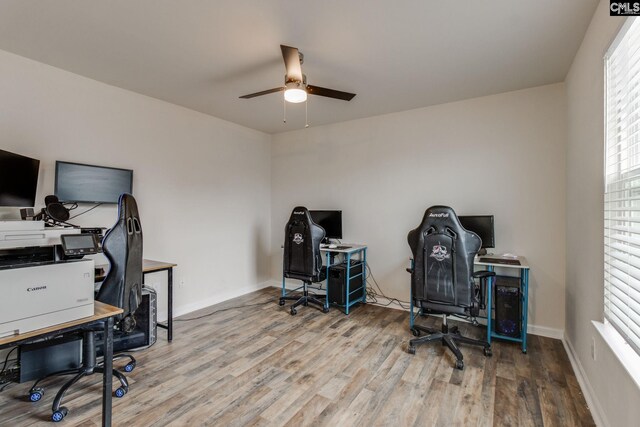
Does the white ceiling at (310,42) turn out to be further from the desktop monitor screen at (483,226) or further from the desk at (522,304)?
the desk at (522,304)

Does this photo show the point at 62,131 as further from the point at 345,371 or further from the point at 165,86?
the point at 345,371

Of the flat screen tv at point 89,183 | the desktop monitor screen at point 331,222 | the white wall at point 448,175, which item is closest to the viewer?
the flat screen tv at point 89,183

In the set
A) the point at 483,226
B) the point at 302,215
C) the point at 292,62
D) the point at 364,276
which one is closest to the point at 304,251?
the point at 302,215

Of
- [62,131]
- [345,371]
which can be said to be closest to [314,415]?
[345,371]

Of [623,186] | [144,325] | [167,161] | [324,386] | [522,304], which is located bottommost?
[324,386]

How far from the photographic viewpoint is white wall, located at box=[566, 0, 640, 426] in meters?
1.59

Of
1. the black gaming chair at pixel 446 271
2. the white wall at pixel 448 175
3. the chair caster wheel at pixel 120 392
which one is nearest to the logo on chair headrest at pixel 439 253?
the black gaming chair at pixel 446 271

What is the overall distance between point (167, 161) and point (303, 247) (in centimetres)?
203

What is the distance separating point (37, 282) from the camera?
4.70 feet

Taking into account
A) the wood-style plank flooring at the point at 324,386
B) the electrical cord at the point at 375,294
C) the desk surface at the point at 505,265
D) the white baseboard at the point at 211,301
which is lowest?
the wood-style plank flooring at the point at 324,386

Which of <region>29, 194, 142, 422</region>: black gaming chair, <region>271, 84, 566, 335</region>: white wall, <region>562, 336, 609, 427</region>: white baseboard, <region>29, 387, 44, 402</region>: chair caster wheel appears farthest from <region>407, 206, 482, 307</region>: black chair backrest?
<region>29, 387, 44, 402</region>: chair caster wheel

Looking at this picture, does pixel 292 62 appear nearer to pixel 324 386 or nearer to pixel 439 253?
pixel 439 253

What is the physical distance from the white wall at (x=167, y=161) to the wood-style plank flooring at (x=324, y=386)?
1.14m

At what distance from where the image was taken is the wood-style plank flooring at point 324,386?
1.92 metres
